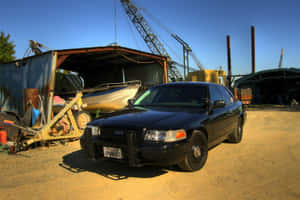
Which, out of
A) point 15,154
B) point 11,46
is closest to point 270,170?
point 15,154

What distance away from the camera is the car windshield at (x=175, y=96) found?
4230mm

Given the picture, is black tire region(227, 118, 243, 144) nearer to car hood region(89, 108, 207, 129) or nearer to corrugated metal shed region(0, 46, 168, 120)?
car hood region(89, 108, 207, 129)

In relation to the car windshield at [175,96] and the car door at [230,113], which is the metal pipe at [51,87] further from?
the car door at [230,113]

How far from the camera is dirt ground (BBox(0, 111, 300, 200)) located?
2.84 m

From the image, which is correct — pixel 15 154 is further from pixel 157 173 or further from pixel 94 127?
pixel 157 173

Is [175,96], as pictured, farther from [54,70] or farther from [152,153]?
[54,70]

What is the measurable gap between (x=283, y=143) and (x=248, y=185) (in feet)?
10.3

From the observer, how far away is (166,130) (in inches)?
121

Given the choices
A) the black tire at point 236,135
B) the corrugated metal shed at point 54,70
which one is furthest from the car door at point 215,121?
the corrugated metal shed at point 54,70

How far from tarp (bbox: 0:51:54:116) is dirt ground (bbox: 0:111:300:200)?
4615 millimetres

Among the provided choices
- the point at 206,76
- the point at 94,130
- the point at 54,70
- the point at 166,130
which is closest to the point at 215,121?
the point at 166,130

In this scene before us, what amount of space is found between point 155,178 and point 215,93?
2.34m

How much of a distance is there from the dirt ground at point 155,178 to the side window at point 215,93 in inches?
46.4

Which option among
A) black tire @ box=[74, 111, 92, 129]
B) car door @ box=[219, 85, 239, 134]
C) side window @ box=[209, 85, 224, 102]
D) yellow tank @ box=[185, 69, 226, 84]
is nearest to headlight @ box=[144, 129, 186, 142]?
side window @ box=[209, 85, 224, 102]
